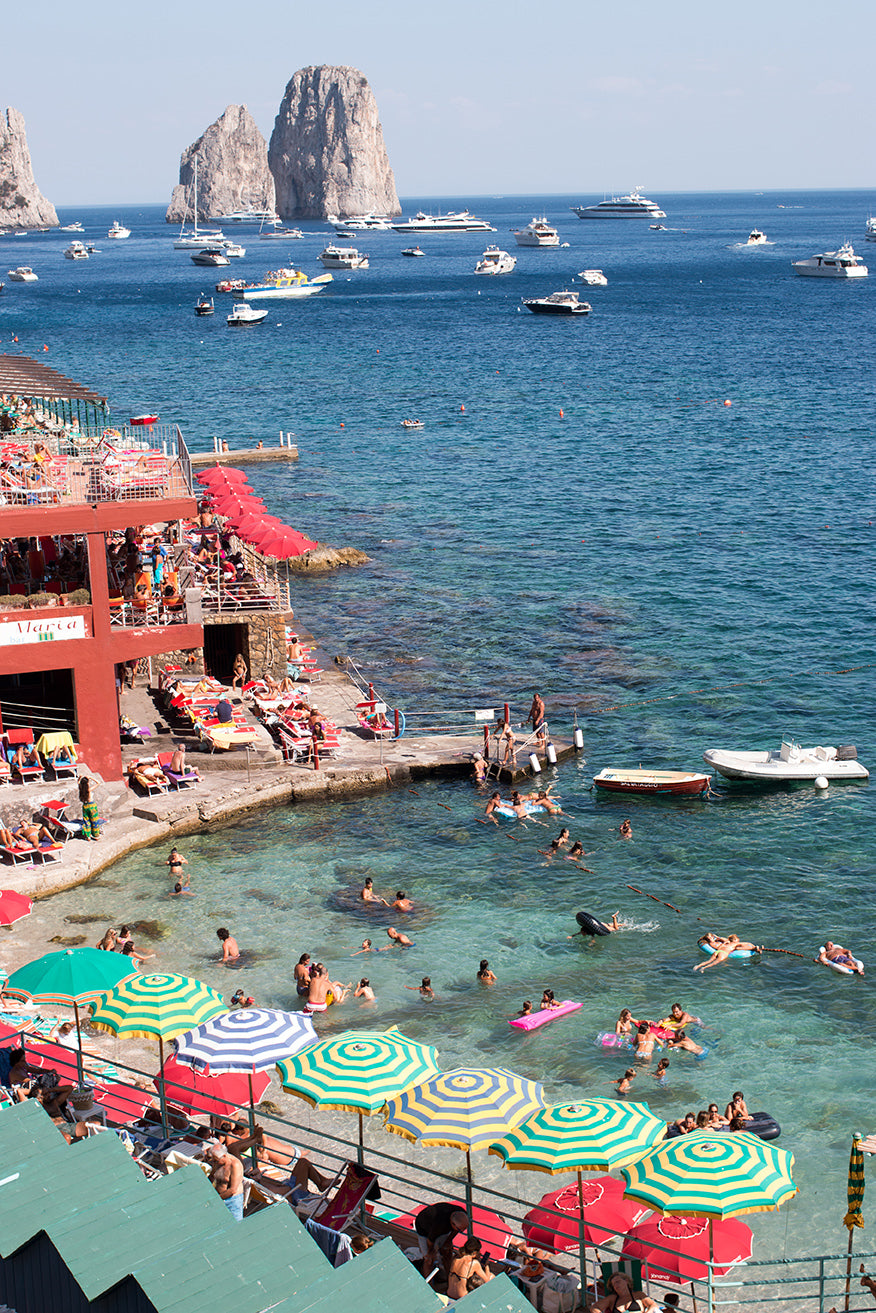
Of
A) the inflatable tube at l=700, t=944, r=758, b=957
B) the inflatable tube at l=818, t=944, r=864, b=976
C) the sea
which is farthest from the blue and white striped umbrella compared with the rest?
the inflatable tube at l=818, t=944, r=864, b=976

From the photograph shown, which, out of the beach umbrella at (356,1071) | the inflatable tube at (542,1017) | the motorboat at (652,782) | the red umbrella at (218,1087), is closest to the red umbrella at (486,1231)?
the beach umbrella at (356,1071)

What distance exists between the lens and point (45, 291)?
175 m

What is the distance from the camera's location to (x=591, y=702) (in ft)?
122

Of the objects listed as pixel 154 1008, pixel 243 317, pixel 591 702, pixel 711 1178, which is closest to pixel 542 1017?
pixel 154 1008

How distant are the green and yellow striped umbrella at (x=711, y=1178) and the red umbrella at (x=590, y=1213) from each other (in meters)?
1.06

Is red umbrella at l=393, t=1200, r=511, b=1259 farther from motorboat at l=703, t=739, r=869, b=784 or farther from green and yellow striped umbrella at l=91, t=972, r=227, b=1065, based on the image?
motorboat at l=703, t=739, r=869, b=784

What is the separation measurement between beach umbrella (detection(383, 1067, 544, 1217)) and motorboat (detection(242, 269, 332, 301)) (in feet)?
514

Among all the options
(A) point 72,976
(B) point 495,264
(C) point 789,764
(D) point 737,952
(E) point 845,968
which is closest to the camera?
(A) point 72,976

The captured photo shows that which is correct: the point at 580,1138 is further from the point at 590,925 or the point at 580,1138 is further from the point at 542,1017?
the point at 590,925

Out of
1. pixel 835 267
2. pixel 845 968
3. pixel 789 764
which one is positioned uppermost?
pixel 835 267

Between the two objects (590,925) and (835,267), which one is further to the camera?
(835,267)

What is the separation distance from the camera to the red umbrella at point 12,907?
898 inches

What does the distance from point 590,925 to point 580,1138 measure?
11.3 metres

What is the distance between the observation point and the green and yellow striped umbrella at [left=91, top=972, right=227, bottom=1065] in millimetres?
17094
